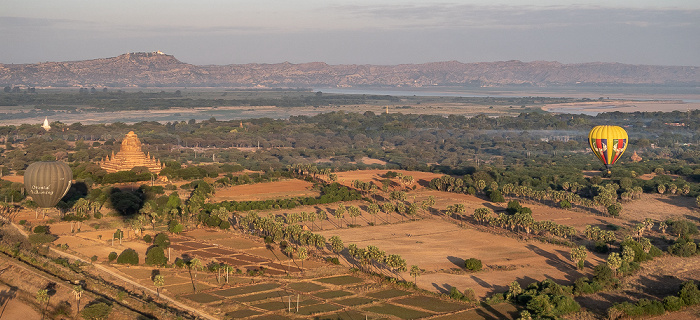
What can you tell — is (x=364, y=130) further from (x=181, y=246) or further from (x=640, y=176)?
(x=181, y=246)

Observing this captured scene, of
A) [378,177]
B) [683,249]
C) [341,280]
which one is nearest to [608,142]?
[378,177]

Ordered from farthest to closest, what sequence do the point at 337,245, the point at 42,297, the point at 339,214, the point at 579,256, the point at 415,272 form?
the point at 339,214
the point at 337,245
the point at 579,256
the point at 415,272
the point at 42,297

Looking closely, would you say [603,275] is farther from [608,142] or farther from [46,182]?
[46,182]

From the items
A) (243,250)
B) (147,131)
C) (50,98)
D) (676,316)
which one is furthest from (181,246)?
(50,98)

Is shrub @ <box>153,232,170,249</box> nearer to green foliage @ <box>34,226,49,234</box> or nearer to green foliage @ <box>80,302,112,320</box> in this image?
green foliage @ <box>34,226,49,234</box>

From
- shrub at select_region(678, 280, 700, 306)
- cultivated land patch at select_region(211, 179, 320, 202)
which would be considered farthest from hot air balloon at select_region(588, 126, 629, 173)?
shrub at select_region(678, 280, 700, 306)

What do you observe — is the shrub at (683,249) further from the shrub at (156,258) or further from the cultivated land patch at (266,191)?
the cultivated land patch at (266,191)

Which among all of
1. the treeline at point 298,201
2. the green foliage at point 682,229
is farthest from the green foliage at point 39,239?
the green foliage at point 682,229

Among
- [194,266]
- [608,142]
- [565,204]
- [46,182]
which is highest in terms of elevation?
[608,142]
